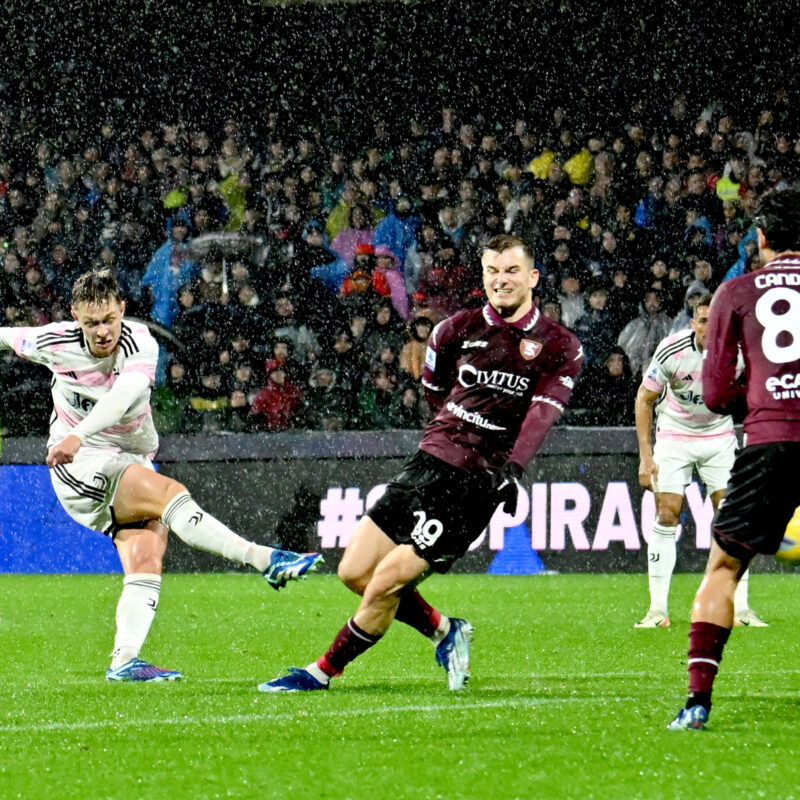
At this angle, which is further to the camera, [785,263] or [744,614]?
[744,614]

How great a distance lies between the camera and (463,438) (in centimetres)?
652

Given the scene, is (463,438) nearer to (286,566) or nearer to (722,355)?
(286,566)

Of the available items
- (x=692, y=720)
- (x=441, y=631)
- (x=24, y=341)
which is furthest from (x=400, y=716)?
(x=24, y=341)

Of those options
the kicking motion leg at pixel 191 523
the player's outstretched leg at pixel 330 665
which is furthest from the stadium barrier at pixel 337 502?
the player's outstretched leg at pixel 330 665

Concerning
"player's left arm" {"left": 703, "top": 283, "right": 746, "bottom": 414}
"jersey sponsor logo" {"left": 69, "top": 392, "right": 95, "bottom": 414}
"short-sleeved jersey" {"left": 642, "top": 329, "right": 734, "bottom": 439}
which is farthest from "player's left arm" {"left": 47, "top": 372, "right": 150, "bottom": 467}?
"short-sleeved jersey" {"left": 642, "top": 329, "right": 734, "bottom": 439}

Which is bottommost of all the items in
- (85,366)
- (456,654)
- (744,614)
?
(744,614)

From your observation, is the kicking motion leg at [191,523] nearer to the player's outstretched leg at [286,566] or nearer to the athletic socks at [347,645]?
the player's outstretched leg at [286,566]

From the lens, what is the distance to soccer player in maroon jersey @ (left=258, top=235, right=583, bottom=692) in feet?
20.6

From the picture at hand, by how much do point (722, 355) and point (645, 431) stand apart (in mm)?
4641

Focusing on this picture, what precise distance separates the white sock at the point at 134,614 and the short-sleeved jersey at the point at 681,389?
3.86 metres

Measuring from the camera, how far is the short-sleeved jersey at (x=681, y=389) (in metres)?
9.58

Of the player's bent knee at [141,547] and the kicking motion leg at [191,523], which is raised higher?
the kicking motion leg at [191,523]

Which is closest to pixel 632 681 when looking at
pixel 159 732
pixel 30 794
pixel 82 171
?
pixel 159 732

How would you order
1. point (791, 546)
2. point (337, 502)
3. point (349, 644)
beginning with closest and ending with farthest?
point (791, 546) < point (349, 644) < point (337, 502)
